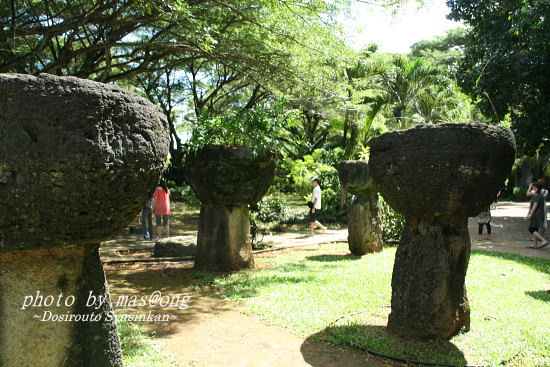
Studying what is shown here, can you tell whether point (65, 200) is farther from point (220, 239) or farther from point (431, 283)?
point (220, 239)

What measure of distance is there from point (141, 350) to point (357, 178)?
6.17 m

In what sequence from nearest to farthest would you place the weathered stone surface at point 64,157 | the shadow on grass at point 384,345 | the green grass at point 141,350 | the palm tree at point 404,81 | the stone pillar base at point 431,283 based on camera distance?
1. the weathered stone surface at point 64,157
2. the green grass at point 141,350
3. the shadow on grass at point 384,345
4. the stone pillar base at point 431,283
5. the palm tree at point 404,81

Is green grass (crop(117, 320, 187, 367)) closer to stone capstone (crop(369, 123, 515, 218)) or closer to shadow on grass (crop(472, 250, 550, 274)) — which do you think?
stone capstone (crop(369, 123, 515, 218))

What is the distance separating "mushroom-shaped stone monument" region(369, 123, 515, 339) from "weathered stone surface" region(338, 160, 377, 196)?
466cm

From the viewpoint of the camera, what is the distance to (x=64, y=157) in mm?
2402

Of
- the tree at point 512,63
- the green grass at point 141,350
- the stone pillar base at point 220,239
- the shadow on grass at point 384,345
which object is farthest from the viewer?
the tree at point 512,63

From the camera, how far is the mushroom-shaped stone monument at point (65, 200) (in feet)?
7.72

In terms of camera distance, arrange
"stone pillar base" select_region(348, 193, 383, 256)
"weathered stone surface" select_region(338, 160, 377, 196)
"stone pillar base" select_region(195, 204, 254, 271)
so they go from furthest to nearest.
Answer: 1. "stone pillar base" select_region(348, 193, 383, 256)
2. "weathered stone surface" select_region(338, 160, 377, 196)
3. "stone pillar base" select_region(195, 204, 254, 271)

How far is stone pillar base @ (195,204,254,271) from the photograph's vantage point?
25.5ft

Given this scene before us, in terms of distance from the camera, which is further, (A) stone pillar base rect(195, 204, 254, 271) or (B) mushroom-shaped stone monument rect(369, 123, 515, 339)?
(A) stone pillar base rect(195, 204, 254, 271)

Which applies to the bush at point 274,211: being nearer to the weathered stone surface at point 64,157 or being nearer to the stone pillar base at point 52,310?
the stone pillar base at point 52,310

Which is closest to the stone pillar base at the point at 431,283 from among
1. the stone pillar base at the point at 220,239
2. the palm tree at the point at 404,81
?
the stone pillar base at the point at 220,239

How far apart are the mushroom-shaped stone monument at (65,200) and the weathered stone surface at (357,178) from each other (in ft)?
22.4

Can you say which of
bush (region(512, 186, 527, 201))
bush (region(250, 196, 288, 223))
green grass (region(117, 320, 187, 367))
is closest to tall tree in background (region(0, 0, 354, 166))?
bush (region(250, 196, 288, 223))
